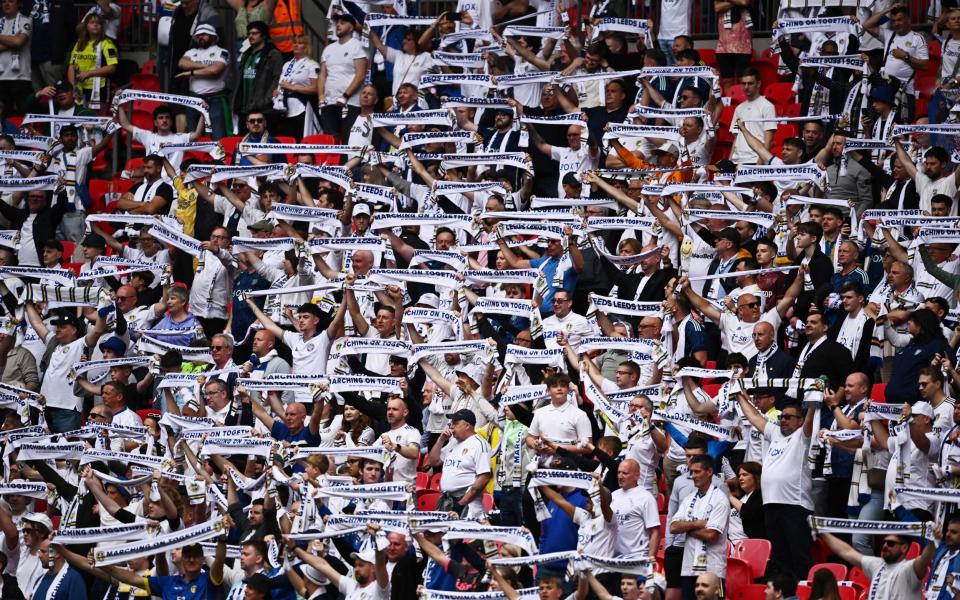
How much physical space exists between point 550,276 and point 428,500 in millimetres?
2770

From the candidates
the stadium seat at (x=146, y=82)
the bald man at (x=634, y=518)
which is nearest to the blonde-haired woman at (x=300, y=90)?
the stadium seat at (x=146, y=82)

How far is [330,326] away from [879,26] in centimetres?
674

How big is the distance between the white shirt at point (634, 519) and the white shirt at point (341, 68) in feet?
26.4

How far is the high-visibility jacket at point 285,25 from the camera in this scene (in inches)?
859

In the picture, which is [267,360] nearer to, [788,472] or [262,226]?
[262,226]

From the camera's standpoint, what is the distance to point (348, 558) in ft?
47.8

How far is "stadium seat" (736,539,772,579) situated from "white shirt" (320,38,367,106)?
8.51 metres

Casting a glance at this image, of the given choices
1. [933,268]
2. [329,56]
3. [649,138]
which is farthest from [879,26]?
[329,56]

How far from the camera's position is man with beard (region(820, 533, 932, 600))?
1254 centimetres

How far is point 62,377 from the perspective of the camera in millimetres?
17719

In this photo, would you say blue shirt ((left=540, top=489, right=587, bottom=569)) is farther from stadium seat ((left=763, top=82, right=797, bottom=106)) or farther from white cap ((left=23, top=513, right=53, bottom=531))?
stadium seat ((left=763, top=82, right=797, bottom=106))

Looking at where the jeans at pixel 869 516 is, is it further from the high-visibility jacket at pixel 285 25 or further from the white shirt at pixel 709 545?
the high-visibility jacket at pixel 285 25

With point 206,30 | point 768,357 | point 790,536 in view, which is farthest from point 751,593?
point 206,30

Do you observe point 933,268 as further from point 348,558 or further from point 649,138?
point 348,558
